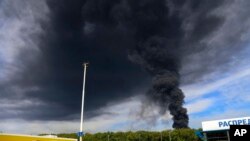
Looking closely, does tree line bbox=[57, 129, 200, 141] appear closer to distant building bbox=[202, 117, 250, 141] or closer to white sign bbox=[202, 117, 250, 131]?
distant building bbox=[202, 117, 250, 141]

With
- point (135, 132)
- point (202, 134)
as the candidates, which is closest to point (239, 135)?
point (202, 134)

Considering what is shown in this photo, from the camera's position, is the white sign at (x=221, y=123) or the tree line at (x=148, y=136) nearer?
the white sign at (x=221, y=123)

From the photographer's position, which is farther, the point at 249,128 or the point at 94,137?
the point at 94,137

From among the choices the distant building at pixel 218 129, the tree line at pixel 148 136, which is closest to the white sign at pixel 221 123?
the distant building at pixel 218 129

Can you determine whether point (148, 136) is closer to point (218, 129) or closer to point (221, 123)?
point (218, 129)

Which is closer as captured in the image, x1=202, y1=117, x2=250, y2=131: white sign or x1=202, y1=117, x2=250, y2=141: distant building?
x1=202, y1=117, x2=250, y2=131: white sign

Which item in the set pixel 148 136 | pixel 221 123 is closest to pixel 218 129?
pixel 221 123

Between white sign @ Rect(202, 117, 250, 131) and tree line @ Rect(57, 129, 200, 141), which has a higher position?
white sign @ Rect(202, 117, 250, 131)

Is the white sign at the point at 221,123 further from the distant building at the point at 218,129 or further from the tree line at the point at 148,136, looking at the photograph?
the tree line at the point at 148,136

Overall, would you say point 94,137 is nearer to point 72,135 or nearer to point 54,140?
point 72,135

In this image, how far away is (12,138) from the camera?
32594mm

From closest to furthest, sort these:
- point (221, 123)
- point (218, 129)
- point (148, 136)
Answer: point (221, 123)
point (218, 129)
point (148, 136)

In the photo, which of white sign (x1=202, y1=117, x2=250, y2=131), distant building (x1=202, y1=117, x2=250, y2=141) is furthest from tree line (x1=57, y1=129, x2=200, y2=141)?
white sign (x1=202, y1=117, x2=250, y2=131)

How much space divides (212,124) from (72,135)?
46952mm
